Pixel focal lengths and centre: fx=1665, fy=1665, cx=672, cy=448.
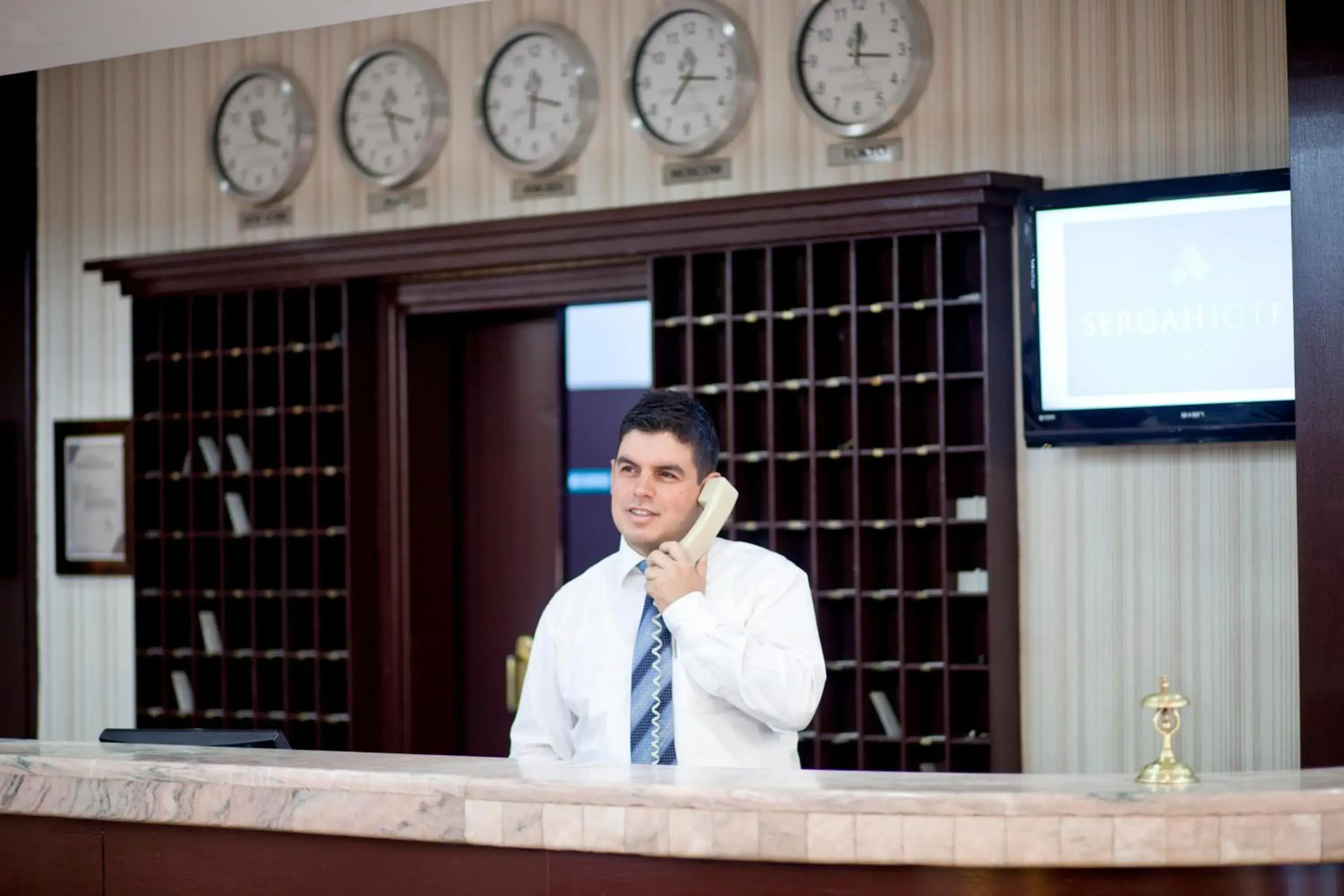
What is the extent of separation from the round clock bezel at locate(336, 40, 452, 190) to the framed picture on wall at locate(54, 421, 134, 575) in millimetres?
1646

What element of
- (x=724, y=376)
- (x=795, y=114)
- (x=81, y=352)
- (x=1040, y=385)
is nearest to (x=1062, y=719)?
(x=1040, y=385)

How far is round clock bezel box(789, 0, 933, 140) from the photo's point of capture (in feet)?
18.1

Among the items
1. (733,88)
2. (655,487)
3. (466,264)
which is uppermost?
(733,88)

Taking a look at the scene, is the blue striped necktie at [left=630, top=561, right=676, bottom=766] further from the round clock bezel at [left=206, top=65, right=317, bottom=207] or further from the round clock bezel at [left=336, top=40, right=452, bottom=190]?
the round clock bezel at [left=206, top=65, right=317, bottom=207]

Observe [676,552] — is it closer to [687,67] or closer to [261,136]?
[687,67]

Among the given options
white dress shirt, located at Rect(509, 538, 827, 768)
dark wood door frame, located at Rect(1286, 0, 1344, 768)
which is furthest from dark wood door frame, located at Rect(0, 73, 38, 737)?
dark wood door frame, located at Rect(1286, 0, 1344, 768)

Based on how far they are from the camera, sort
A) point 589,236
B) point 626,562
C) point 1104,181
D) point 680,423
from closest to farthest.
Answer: point 680,423, point 626,562, point 1104,181, point 589,236

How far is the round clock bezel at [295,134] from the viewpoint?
6797 millimetres

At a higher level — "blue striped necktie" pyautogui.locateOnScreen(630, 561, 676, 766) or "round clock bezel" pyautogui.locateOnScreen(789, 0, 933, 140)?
"round clock bezel" pyautogui.locateOnScreen(789, 0, 933, 140)

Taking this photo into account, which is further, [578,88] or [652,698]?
[578,88]

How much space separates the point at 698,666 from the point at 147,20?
8.00ft

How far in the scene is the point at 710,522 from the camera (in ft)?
10.6

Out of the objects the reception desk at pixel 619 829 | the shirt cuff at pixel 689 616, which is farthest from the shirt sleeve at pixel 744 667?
the reception desk at pixel 619 829

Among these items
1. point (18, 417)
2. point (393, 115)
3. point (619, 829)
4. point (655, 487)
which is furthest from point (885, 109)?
point (18, 417)
